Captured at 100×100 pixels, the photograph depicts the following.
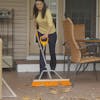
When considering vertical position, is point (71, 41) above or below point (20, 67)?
above

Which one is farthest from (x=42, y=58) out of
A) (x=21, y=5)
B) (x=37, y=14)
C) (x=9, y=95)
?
(x=21, y=5)

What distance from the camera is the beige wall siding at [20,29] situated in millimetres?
9930

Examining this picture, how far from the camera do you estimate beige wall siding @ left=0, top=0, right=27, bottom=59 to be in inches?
391

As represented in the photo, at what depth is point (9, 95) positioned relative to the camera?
251 inches

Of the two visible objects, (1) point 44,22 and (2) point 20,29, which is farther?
(2) point 20,29

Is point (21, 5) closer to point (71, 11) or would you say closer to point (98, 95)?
point (71, 11)

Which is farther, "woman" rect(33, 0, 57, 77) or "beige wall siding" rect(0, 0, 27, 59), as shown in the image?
"beige wall siding" rect(0, 0, 27, 59)

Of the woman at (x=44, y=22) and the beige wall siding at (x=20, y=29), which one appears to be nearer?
the woman at (x=44, y=22)

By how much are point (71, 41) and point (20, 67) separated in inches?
89.6

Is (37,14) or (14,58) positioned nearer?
(37,14)

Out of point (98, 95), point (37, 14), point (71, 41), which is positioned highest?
point (37, 14)

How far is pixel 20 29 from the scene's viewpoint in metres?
9.98

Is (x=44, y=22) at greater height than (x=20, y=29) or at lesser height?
greater

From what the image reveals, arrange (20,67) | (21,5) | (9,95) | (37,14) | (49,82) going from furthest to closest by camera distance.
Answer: (21,5) < (20,67) < (37,14) < (49,82) < (9,95)
